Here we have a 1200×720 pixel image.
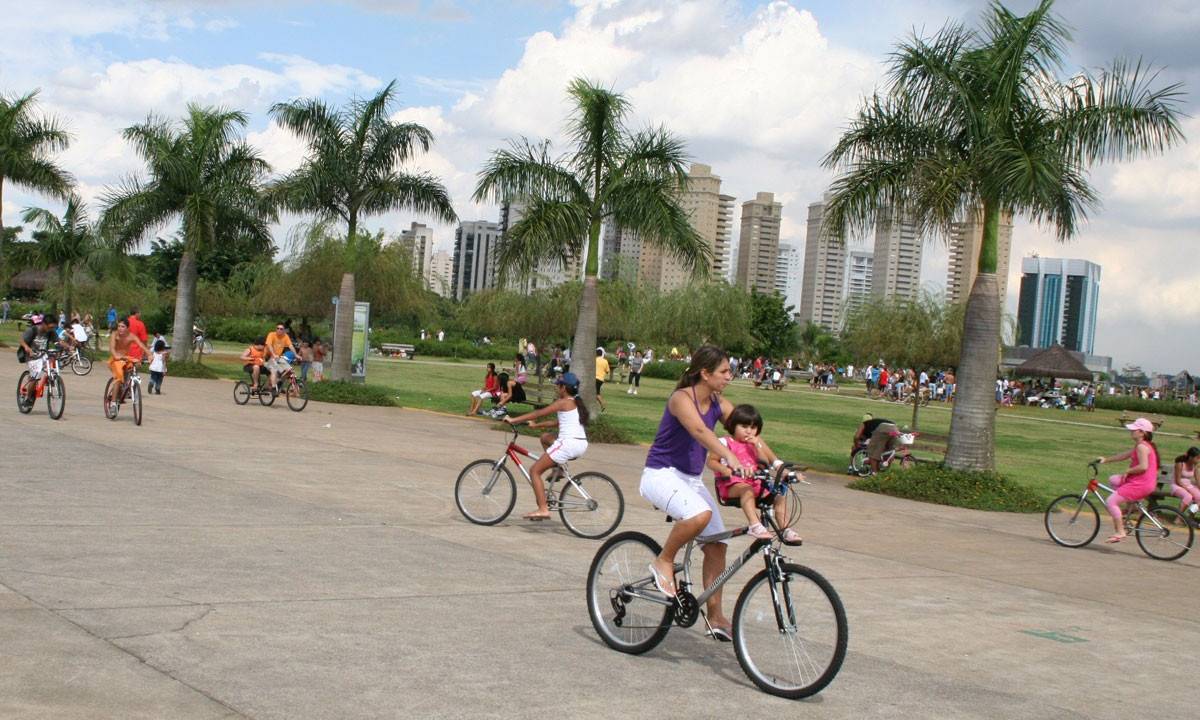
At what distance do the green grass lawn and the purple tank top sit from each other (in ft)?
48.1

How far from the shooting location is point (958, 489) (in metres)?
17.0

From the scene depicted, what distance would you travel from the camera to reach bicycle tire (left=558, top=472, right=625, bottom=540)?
10945mm

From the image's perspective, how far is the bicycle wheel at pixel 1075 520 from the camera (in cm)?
1347

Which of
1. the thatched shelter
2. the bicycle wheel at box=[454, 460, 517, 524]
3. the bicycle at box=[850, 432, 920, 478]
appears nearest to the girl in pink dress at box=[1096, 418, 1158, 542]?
the bicycle at box=[850, 432, 920, 478]

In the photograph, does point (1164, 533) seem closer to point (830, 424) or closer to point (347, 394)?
point (347, 394)

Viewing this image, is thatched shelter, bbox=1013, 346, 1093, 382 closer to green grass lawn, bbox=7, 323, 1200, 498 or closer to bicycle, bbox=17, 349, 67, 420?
green grass lawn, bbox=7, 323, 1200, 498

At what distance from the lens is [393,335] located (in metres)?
84.3

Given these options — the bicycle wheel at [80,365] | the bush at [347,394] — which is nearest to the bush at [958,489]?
the bush at [347,394]

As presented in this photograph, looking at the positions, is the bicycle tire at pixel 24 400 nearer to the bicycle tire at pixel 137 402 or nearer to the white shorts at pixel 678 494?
the bicycle tire at pixel 137 402

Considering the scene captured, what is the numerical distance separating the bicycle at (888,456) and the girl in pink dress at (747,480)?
1234 centimetres

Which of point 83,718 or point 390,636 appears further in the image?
point 390,636

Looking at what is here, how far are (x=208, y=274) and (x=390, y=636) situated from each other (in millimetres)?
83407

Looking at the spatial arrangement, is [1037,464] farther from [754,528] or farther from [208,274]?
[208,274]

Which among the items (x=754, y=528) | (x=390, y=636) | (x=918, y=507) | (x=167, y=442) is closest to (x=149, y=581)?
(x=390, y=636)
